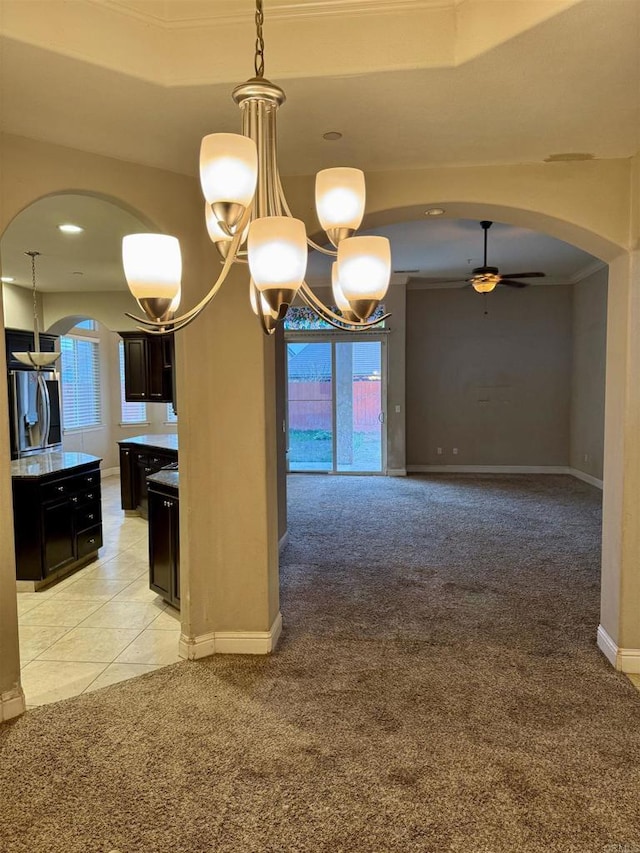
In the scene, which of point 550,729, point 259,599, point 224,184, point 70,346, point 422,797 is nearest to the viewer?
point 224,184

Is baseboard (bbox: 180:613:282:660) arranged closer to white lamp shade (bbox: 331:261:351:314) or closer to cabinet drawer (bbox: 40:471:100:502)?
cabinet drawer (bbox: 40:471:100:502)

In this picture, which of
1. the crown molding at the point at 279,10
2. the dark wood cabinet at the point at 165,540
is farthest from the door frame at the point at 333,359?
the crown molding at the point at 279,10

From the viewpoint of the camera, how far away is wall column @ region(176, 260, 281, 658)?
124 inches

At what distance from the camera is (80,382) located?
9.29 m

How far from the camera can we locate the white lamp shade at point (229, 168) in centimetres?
→ 146

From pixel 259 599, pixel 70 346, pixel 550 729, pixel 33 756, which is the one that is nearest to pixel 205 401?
pixel 259 599

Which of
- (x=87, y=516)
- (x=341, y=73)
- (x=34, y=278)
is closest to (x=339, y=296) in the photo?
(x=341, y=73)

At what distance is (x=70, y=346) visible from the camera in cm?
905

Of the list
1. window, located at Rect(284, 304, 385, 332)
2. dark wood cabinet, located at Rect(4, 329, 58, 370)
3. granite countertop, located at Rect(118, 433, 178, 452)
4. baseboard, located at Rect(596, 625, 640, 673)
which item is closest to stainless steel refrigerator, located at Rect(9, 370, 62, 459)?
dark wood cabinet, located at Rect(4, 329, 58, 370)

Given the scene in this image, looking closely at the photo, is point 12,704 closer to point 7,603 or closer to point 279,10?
point 7,603

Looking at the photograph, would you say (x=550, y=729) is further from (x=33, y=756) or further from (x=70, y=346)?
(x=70, y=346)

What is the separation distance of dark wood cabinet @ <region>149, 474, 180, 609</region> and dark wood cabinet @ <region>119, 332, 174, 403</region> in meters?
2.73

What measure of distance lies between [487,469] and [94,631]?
23.4 feet

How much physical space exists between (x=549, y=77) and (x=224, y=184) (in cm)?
150
